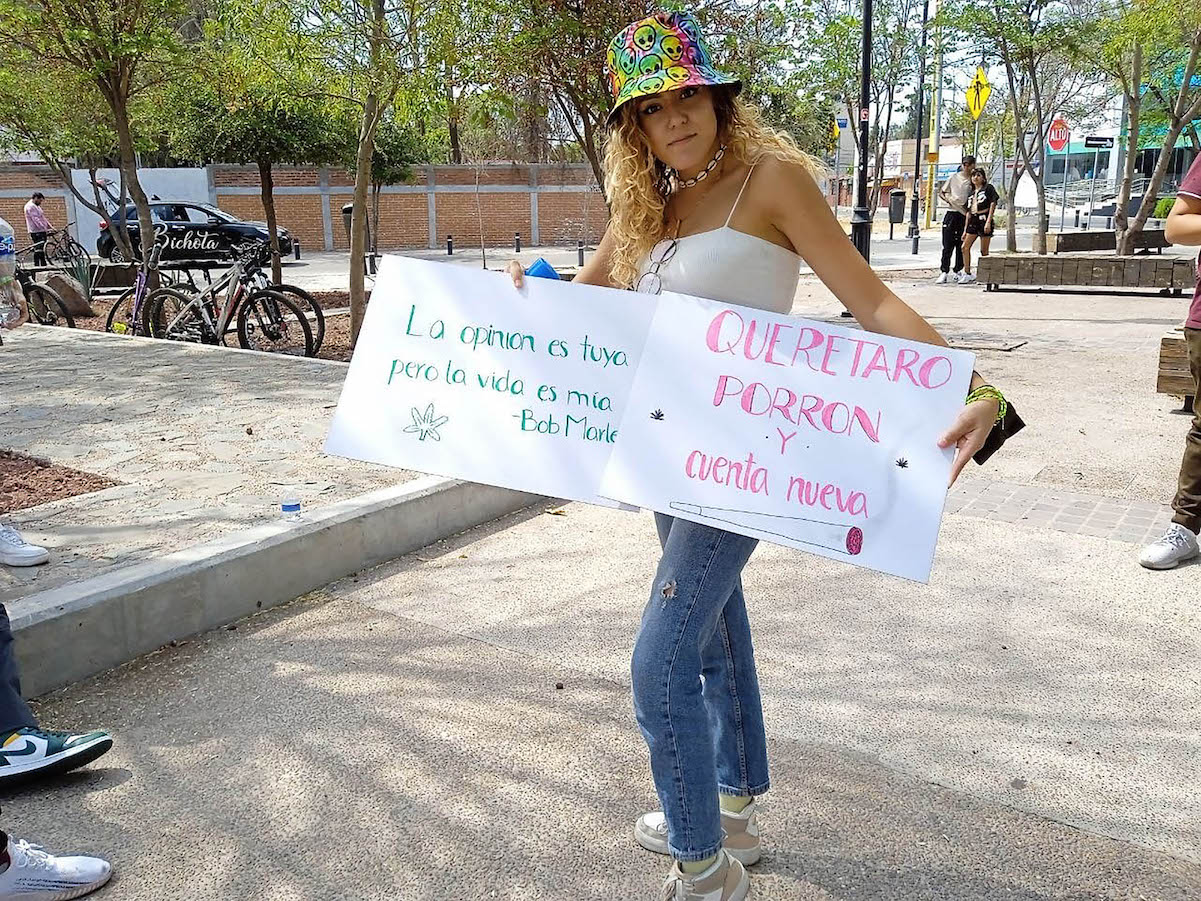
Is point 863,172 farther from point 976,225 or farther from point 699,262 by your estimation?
point 699,262

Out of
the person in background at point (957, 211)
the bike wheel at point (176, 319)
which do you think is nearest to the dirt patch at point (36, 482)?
the bike wheel at point (176, 319)

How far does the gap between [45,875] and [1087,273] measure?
1622 cm

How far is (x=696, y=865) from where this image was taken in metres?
2.30

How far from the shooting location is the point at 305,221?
35969 millimetres

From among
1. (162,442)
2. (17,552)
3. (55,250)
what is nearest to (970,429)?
(17,552)

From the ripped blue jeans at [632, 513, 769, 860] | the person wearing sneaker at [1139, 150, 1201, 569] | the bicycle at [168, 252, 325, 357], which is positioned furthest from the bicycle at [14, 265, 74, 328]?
the ripped blue jeans at [632, 513, 769, 860]

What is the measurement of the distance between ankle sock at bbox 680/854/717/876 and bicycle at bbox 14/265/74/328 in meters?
12.7

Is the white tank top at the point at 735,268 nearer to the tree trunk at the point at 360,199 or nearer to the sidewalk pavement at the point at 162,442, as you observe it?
the sidewalk pavement at the point at 162,442

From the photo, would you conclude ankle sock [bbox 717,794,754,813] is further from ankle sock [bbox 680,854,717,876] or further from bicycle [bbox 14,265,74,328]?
bicycle [bbox 14,265,74,328]

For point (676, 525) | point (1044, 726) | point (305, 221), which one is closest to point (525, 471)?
point (676, 525)

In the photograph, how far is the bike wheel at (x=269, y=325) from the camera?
10.1m

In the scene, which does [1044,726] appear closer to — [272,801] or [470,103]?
[272,801]

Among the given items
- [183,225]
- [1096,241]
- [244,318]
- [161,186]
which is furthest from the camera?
[161,186]

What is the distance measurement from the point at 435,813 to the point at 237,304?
27.7ft
